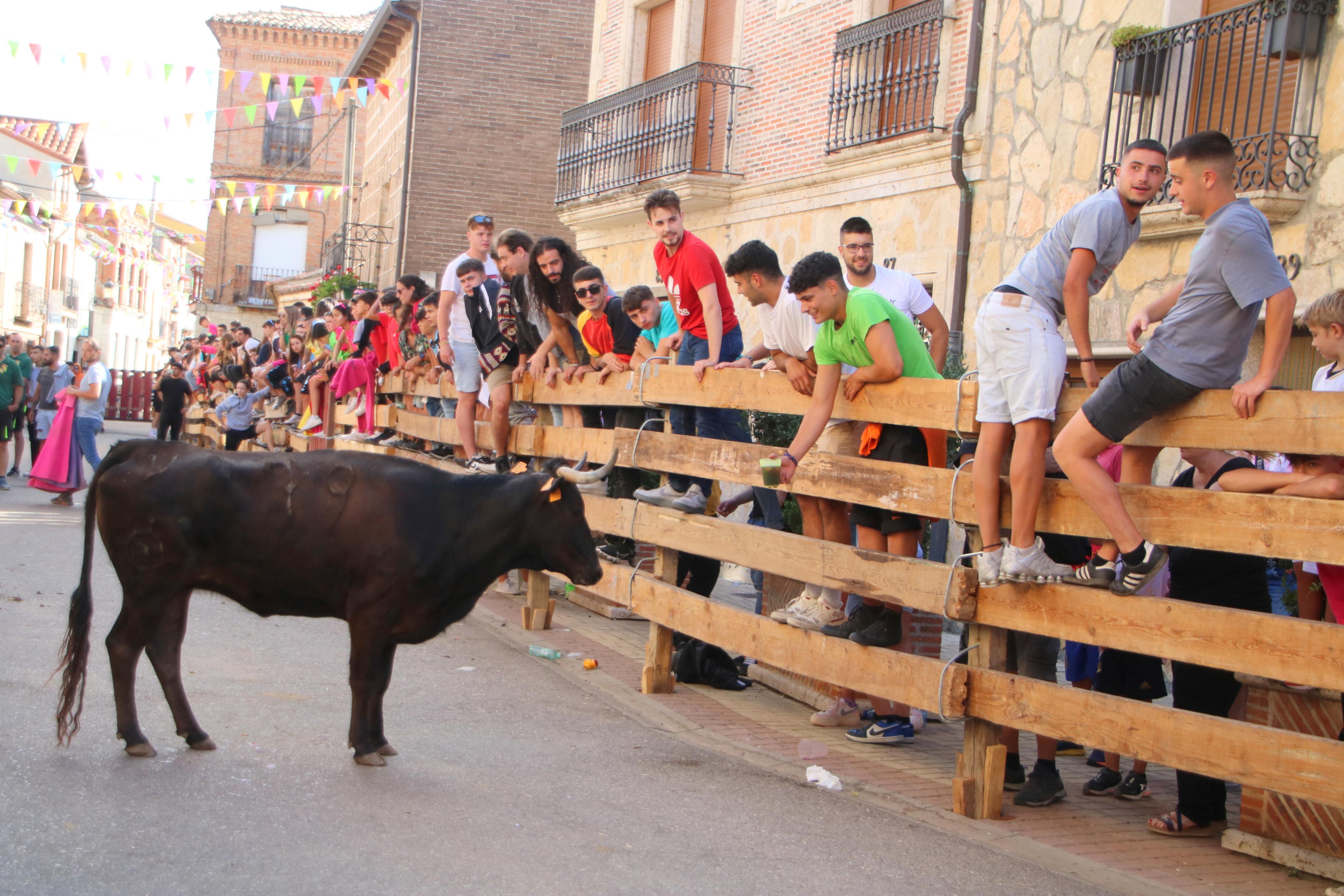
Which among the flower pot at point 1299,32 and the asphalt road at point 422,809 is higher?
the flower pot at point 1299,32

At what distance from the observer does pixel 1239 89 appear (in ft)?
32.4

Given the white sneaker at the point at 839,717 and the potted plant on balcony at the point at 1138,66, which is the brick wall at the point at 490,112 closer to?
the potted plant on balcony at the point at 1138,66

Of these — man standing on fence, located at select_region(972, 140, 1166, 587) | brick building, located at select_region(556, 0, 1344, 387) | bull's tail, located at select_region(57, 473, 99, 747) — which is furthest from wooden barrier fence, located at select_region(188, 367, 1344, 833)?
brick building, located at select_region(556, 0, 1344, 387)

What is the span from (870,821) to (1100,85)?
27.6ft

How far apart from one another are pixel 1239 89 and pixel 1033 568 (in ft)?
22.5

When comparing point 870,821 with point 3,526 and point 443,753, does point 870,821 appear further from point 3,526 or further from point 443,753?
point 3,526

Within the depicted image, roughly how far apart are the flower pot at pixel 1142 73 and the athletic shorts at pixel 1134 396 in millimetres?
6880

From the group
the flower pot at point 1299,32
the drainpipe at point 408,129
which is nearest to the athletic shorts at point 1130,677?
the flower pot at point 1299,32

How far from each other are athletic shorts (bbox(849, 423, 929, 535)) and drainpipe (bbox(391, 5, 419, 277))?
2227 centimetres

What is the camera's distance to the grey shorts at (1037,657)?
211 inches

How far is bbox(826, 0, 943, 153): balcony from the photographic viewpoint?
12.8 metres

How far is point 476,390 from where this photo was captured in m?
10.2

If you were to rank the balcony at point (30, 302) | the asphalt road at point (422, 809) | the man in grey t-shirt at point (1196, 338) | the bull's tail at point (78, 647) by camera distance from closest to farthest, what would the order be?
the asphalt road at point (422, 809)
the man in grey t-shirt at point (1196, 338)
the bull's tail at point (78, 647)
the balcony at point (30, 302)

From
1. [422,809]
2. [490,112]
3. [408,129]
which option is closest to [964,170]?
[422,809]
